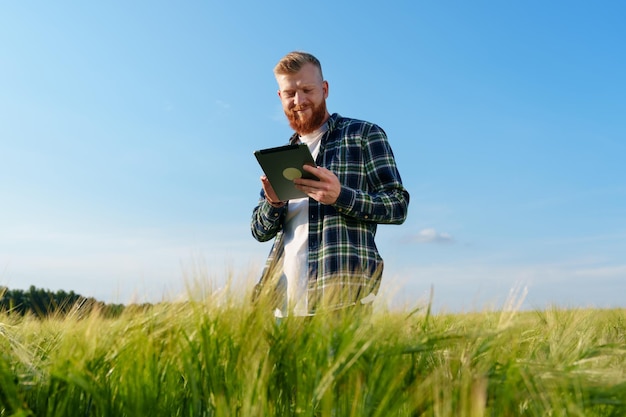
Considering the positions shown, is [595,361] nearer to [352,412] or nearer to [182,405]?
[352,412]

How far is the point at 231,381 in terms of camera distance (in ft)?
4.93

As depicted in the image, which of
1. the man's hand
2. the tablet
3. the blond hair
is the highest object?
the blond hair

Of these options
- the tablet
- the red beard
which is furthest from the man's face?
the tablet

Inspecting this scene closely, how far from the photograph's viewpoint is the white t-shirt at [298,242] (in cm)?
258

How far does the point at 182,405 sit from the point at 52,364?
376 millimetres

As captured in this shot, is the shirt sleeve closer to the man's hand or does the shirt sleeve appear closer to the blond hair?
the man's hand

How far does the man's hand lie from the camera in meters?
2.40

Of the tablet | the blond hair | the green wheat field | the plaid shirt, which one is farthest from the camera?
the blond hair

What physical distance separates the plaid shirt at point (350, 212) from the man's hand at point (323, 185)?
4 centimetres

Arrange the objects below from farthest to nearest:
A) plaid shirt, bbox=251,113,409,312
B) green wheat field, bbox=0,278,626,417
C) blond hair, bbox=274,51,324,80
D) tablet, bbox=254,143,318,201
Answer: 1. blond hair, bbox=274,51,324,80
2. plaid shirt, bbox=251,113,409,312
3. tablet, bbox=254,143,318,201
4. green wheat field, bbox=0,278,626,417

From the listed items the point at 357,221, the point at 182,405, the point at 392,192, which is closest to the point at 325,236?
the point at 357,221

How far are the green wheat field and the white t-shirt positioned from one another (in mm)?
813

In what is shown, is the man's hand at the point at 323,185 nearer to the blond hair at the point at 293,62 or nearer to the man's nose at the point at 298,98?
the man's nose at the point at 298,98

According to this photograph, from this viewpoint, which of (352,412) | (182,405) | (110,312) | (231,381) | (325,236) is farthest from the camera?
(325,236)
